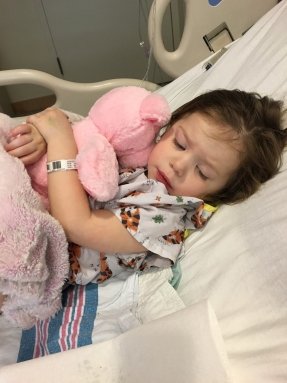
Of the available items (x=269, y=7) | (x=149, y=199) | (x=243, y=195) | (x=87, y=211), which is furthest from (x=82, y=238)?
(x=269, y=7)

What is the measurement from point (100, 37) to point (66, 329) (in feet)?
6.56

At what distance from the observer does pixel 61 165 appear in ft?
2.65

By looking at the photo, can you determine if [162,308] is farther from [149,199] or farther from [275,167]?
[275,167]

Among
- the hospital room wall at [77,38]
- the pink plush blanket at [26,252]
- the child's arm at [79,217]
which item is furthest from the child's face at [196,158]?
the hospital room wall at [77,38]

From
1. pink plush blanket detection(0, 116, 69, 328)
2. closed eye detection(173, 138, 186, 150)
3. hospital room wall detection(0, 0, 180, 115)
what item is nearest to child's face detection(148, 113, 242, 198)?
closed eye detection(173, 138, 186, 150)

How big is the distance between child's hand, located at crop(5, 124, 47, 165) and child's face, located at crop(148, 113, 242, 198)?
269 mm

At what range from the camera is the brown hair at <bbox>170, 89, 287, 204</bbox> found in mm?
879

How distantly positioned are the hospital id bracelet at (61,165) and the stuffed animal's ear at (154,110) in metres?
0.20

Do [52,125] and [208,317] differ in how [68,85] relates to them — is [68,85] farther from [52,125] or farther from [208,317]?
[208,317]

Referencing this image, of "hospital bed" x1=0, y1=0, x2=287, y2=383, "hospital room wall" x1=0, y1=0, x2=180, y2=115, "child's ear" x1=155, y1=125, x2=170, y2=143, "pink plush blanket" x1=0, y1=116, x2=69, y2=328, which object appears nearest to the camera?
"hospital bed" x1=0, y1=0, x2=287, y2=383

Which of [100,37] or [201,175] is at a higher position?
[100,37]

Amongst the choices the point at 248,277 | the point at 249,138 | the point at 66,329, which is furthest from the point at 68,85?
the point at 248,277

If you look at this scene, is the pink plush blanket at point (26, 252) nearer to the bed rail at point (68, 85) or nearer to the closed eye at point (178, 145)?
the closed eye at point (178, 145)

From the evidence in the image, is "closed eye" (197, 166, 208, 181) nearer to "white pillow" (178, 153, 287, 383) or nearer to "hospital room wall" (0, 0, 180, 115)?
"white pillow" (178, 153, 287, 383)
